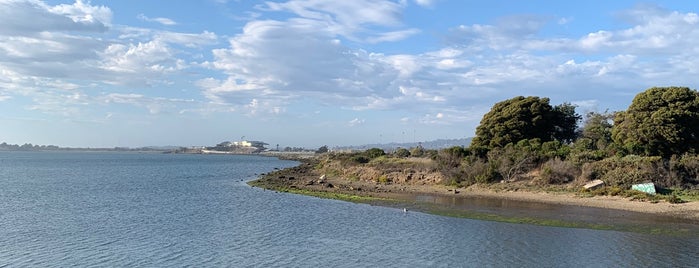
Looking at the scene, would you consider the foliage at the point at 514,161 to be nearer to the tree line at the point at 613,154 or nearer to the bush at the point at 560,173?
the tree line at the point at 613,154

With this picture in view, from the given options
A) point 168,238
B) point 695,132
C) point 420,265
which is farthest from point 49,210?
point 695,132

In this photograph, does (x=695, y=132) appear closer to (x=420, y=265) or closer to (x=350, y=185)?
(x=350, y=185)

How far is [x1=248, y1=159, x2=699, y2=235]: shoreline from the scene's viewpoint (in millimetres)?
36562

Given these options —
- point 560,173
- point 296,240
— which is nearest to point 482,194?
point 560,173

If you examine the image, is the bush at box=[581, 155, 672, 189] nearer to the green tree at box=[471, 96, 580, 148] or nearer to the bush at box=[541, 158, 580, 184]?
the bush at box=[541, 158, 580, 184]

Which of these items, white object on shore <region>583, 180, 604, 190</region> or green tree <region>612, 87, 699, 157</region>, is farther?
green tree <region>612, 87, 699, 157</region>

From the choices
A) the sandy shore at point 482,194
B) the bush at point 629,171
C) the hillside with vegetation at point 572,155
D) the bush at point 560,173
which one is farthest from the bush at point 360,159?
the bush at point 629,171

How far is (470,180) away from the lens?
204 ft

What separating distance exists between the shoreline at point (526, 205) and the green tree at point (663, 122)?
11.0 meters

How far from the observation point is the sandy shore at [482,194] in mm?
41125

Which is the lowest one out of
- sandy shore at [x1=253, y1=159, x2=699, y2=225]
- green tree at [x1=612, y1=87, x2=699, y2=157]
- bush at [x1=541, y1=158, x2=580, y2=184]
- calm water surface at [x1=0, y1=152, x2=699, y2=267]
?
calm water surface at [x1=0, y1=152, x2=699, y2=267]

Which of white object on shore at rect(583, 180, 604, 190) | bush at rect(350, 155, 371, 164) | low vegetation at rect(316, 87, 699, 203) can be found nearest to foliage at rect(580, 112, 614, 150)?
low vegetation at rect(316, 87, 699, 203)

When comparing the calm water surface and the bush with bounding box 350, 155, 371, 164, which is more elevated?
the bush with bounding box 350, 155, 371, 164

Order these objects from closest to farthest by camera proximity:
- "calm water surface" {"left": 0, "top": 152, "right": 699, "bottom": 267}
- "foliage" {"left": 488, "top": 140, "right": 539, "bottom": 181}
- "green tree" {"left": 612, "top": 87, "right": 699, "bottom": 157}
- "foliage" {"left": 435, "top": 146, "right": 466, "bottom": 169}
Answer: "calm water surface" {"left": 0, "top": 152, "right": 699, "bottom": 267}
"green tree" {"left": 612, "top": 87, "right": 699, "bottom": 157}
"foliage" {"left": 488, "top": 140, "right": 539, "bottom": 181}
"foliage" {"left": 435, "top": 146, "right": 466, "bottom": 169}
